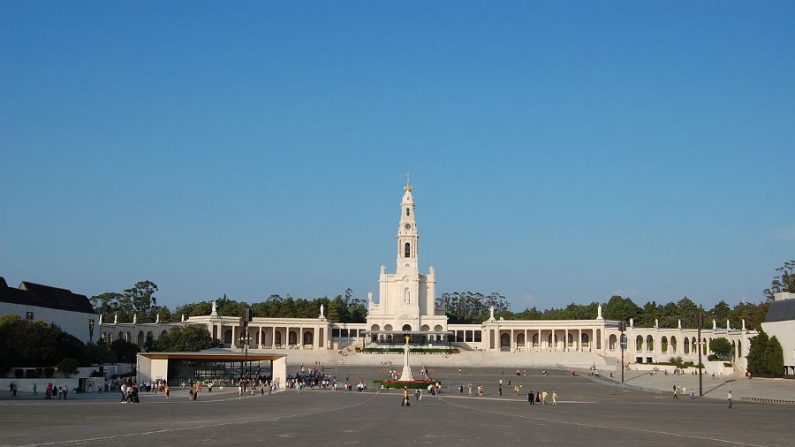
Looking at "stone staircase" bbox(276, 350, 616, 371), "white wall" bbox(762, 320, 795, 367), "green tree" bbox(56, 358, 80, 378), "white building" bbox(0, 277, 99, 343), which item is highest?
"white building" bbox(0, 277, 99, 343)

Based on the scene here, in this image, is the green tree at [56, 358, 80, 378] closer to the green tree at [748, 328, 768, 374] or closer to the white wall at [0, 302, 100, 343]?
the white wall at [0, 302, 100, 343]

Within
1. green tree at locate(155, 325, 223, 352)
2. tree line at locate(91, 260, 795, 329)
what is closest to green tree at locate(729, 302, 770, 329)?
tree line at locate(91, 260, 795, 329)

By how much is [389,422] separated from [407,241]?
92.9m

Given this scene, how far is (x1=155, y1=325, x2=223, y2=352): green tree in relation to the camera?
9725 cm

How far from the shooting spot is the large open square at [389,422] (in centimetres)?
2569

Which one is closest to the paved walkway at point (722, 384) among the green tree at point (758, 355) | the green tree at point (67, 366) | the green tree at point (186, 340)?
the green tree at point (758, 355)

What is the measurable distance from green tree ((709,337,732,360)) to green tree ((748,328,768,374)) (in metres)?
27.4

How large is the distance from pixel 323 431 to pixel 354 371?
59318 mm

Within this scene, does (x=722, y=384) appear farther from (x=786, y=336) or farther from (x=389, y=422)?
(x=389, y=422)

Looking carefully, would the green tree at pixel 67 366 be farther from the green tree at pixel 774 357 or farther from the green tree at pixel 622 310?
the green tree at pixel 622 310

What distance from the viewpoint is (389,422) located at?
109 feet

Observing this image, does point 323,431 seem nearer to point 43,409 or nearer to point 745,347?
point 43,409

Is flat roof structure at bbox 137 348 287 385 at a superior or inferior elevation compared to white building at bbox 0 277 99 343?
inferior

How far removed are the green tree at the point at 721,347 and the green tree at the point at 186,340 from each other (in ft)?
195
